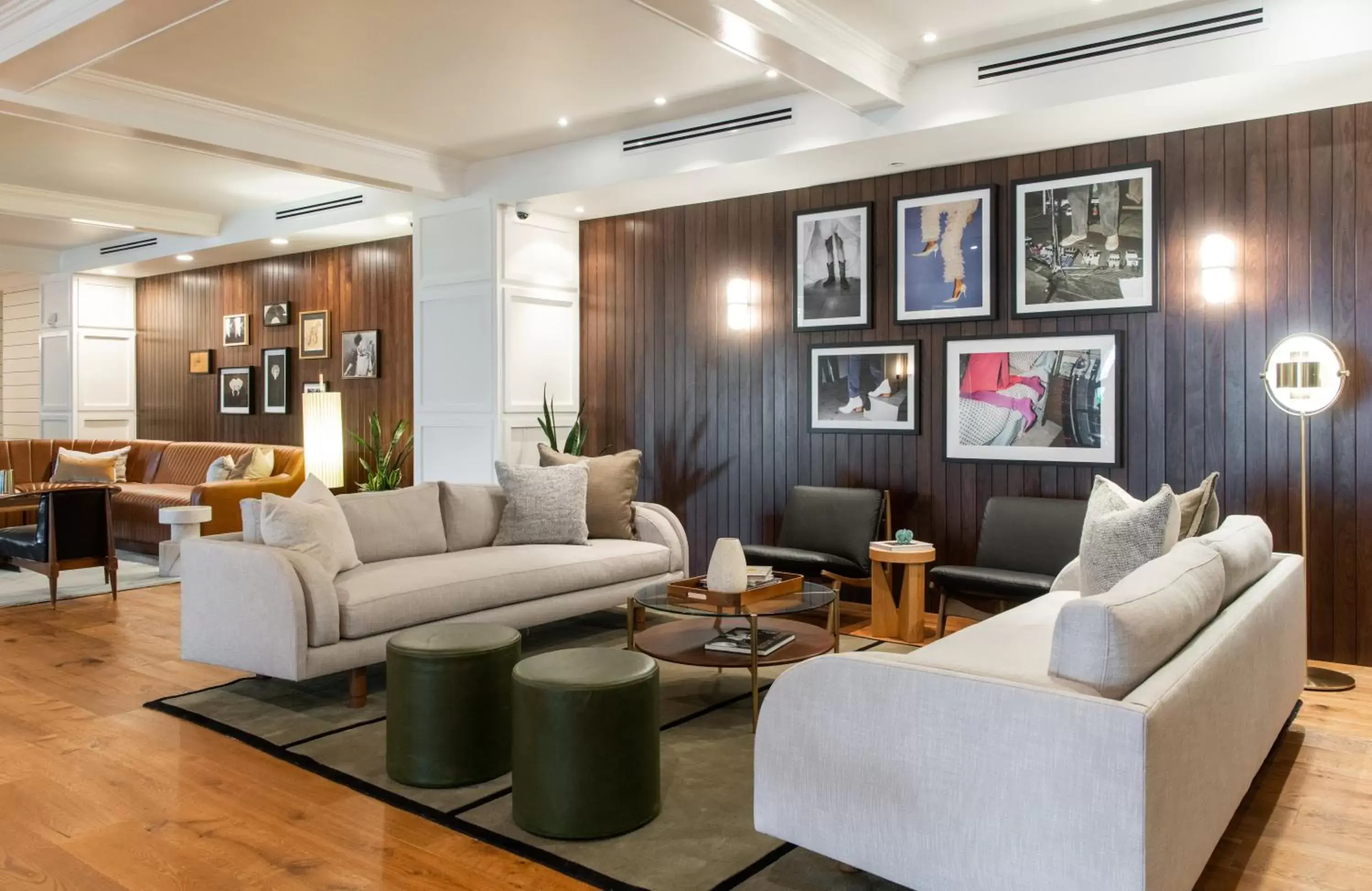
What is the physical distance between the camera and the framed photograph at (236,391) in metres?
9.30

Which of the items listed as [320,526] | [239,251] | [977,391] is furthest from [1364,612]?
[239,251]

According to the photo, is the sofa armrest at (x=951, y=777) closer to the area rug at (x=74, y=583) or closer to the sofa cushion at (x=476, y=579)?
the sofa cushion at (x=476, y=579)

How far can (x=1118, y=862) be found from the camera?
5.95 feet

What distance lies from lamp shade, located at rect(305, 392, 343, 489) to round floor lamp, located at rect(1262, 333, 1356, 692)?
634 centimetres

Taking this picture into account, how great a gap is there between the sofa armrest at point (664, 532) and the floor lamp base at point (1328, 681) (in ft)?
9.66

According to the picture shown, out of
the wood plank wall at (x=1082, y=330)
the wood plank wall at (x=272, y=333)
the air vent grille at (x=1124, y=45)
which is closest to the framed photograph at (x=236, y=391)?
the wood plank wall at (x=272, y=333)

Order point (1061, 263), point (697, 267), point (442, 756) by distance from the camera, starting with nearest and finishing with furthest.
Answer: point (442, 756) → point (1061, 263) → point (697, 267)

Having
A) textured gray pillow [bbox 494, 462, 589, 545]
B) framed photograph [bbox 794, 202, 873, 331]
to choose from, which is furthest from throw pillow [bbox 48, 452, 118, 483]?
framed photograph [bbox 794, 202, 873, 331]

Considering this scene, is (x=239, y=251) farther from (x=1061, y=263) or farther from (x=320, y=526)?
(x=1061, y=263)

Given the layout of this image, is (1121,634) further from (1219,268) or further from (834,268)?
(834,268)

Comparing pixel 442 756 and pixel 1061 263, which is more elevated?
pixel 1061 263

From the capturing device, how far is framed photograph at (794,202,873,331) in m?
5.78

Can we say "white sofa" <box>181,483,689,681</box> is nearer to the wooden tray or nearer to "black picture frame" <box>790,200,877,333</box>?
the wooden tray

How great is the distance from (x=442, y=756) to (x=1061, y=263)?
12.8ft
